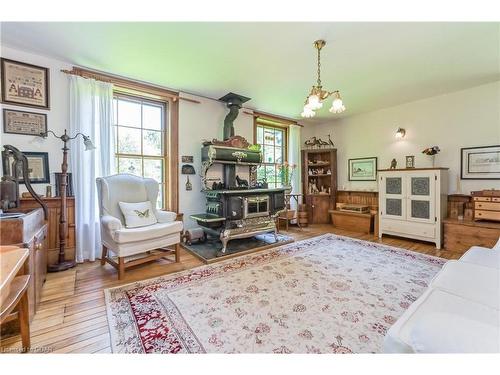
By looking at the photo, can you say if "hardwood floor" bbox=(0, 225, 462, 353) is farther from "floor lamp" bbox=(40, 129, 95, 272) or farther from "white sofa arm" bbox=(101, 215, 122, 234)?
"white sofa arm" bbox=(101, 215, 122, 234)

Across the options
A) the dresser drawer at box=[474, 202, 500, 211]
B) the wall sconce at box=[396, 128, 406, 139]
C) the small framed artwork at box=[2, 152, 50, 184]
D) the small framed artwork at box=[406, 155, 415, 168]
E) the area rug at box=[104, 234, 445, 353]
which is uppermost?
the wall sconce at box=[396, 128, 406, 139]

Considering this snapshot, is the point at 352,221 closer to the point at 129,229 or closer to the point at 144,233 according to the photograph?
the point at 144,233

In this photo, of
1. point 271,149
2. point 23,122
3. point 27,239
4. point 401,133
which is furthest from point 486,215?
point 23,122

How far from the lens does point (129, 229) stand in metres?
2.54

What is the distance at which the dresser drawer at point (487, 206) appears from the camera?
10.0 feet

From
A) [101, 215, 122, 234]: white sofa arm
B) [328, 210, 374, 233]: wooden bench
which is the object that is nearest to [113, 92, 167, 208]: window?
[101, 215, 122, 234]: white sofa arm

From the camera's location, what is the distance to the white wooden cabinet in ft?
11.4

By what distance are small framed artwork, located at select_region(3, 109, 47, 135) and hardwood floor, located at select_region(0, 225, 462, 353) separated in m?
1.63

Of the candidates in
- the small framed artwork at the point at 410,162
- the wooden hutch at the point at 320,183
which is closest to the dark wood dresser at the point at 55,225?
the wooden hutch at the point at 320,183

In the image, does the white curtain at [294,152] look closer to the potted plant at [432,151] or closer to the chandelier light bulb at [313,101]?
the potted plant at [432,151]

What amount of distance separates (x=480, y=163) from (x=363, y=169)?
1.76 meters

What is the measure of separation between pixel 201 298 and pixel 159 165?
94.1 inches
